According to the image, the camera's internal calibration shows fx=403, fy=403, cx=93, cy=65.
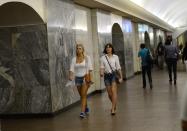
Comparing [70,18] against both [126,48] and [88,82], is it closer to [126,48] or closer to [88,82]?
[88,82]

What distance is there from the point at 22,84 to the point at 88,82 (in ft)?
6.41

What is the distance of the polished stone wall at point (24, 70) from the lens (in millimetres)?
10586

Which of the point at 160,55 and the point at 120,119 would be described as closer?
the point at 120,119

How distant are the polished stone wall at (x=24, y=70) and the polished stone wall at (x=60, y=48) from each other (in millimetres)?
213

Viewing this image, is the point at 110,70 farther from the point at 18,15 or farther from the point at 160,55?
the point at 160,55

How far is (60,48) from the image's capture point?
1151 centimetres

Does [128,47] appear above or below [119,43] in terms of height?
below

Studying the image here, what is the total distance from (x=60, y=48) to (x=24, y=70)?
132 centimetres

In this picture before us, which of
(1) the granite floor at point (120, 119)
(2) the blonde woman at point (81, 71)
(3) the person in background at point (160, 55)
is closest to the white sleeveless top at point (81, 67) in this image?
(2) the blonde woman at point (81, 71)

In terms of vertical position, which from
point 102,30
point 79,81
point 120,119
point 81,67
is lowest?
point 120,119

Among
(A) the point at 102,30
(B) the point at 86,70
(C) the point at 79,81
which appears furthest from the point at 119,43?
(C) the point at 79,81

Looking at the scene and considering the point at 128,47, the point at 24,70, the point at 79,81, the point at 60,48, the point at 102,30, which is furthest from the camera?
the point at 128,47

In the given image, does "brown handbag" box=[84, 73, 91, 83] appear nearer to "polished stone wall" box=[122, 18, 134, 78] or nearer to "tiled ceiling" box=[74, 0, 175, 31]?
"tiled ceiling" box=[74, 0, 175, 31]

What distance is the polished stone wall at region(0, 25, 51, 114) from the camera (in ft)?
34.7
